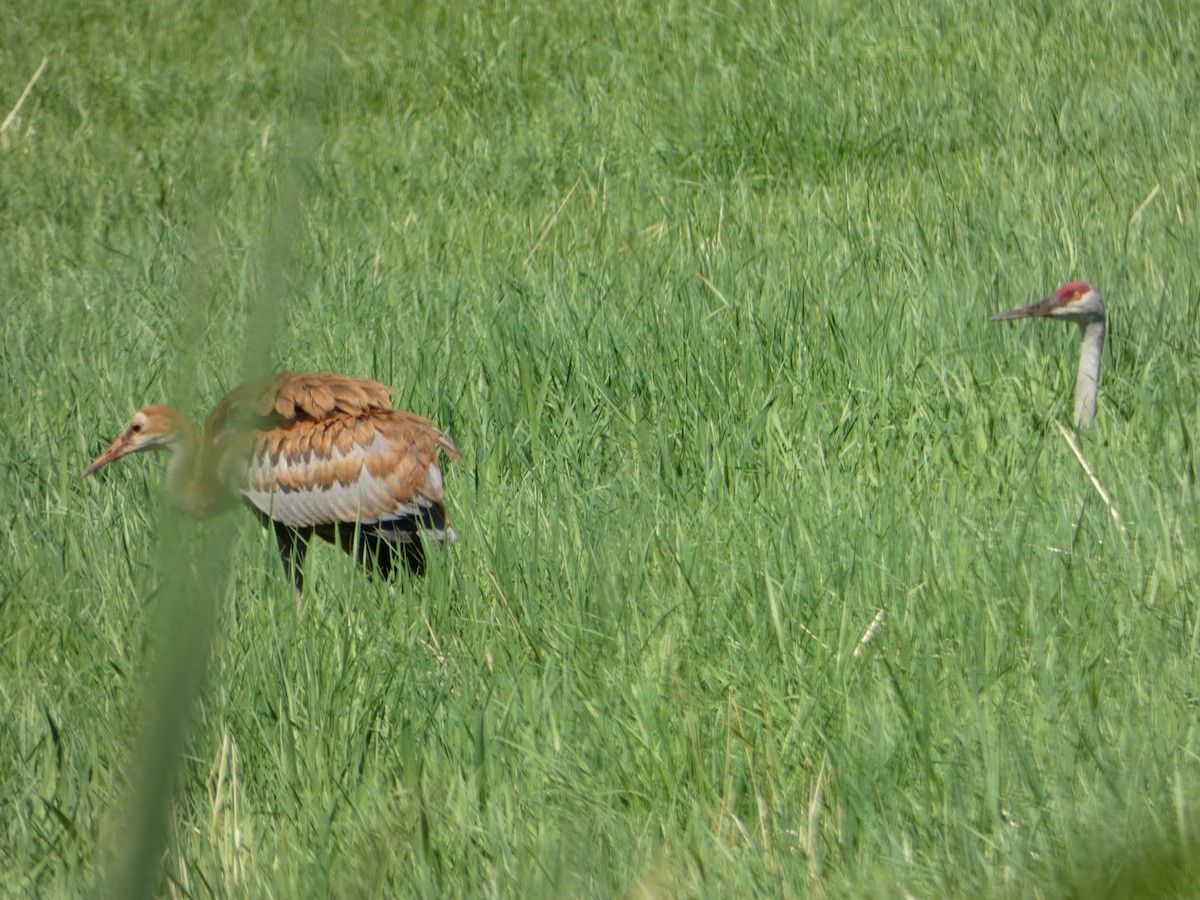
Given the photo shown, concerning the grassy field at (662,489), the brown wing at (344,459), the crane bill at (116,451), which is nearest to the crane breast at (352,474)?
the brown wing at (344,459)

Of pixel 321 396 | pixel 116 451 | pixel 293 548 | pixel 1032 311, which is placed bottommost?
pixel 293 548

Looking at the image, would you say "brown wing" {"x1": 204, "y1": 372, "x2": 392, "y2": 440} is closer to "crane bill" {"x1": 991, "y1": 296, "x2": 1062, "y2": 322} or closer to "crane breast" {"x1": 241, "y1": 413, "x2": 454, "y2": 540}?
"crane breast" {"x1": 241, "y1": 413, "x2": 454, "y2": 540}

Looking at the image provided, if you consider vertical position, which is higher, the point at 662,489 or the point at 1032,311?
the point at 1032,311

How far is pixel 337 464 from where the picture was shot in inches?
156

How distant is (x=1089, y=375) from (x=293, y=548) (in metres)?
2.44

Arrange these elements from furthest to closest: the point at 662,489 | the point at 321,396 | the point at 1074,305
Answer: the point at 1074,305 → the point at 321,396 → the point at 662,489

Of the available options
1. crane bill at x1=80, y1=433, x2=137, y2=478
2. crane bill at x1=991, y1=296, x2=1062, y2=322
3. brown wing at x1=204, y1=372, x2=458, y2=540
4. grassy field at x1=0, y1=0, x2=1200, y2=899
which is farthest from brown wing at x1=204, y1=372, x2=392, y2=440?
crane bill at x1=991, y1=296, x2=1062, y2=322

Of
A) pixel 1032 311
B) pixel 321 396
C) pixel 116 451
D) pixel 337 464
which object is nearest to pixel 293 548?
pixel 337 464

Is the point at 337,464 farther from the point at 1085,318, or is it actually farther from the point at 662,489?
the point at 1085,318

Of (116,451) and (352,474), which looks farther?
(116,451)

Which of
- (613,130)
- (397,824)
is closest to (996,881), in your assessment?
(397,824)

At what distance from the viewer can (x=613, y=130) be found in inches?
275

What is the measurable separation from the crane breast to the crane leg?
0.09 metres

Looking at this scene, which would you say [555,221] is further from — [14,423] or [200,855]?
[200,855]
